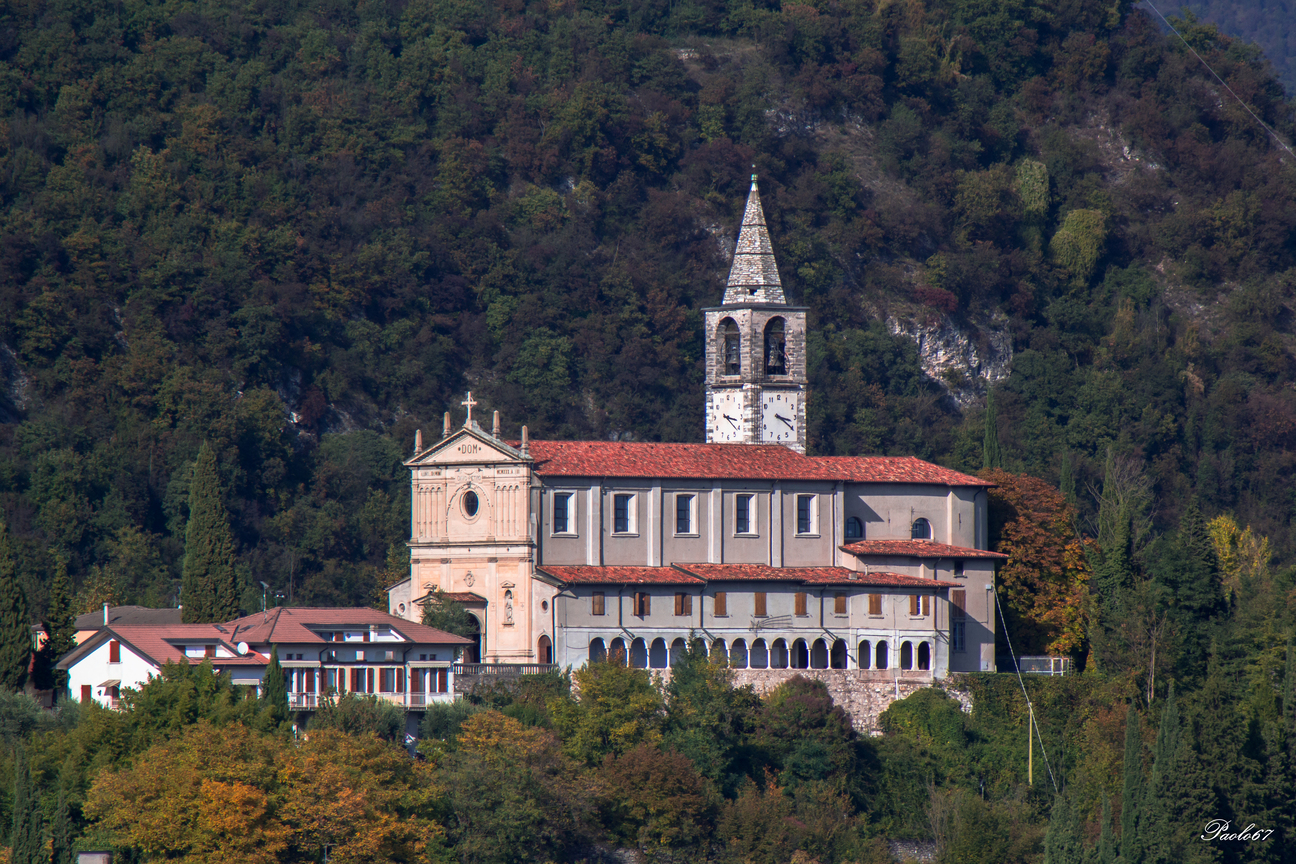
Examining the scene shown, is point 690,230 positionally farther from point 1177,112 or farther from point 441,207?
point 1177,112

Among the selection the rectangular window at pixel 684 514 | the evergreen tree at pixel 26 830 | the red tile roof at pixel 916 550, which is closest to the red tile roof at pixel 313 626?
the rectangular window at pixel 684 514

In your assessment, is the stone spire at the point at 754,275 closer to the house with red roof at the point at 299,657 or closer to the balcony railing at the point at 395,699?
the house with red roof at the point at 299,657

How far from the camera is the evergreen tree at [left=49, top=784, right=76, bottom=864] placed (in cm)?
5578

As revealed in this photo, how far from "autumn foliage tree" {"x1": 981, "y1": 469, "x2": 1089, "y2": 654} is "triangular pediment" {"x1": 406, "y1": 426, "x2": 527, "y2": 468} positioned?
54.8ft

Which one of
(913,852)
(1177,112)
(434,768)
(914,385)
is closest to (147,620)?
(434,768)

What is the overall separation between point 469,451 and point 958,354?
51.7 m

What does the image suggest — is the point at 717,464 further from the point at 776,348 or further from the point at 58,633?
the point at 58,633

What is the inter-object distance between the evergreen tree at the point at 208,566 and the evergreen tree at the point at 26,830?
17.1 meters

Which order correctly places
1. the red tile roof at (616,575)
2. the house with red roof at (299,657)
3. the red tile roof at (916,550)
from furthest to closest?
the red tile roof at (916,550), the red tile roof at (616,575), the house with red roof at (299,657)

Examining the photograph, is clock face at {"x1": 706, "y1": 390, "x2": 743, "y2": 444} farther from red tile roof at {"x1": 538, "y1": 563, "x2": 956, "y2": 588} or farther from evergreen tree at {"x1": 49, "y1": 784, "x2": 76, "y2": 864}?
evergreen tree at {"x1": 49, "y1": 784, "x2": 76, "y2": 864}

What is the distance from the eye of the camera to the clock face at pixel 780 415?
7725 cm

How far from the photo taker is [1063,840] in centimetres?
6425

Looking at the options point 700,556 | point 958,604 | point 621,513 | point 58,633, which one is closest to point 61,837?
→ point 58,633

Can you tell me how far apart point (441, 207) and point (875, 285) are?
883 inches
